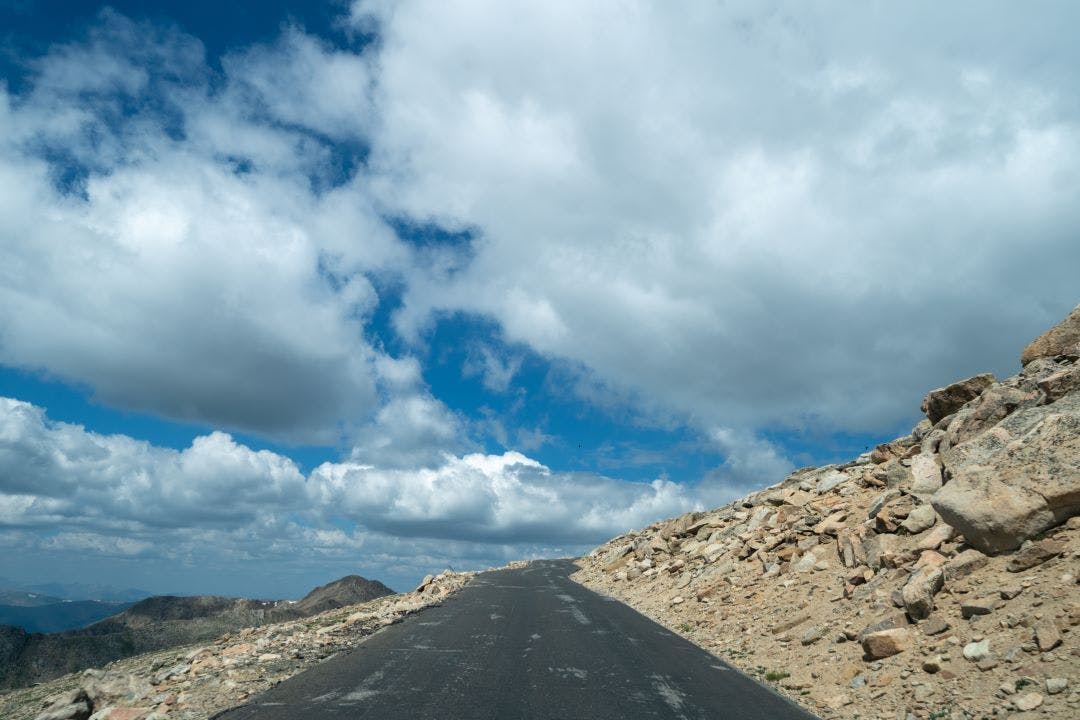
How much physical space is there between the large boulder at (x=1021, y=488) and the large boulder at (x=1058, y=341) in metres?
5.51

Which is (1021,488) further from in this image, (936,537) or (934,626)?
(934,626)

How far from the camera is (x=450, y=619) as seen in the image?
1991 centimetres

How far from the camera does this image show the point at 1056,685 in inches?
323

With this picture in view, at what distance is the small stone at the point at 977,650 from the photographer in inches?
385

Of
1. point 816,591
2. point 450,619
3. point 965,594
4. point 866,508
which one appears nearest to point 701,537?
point 866,508

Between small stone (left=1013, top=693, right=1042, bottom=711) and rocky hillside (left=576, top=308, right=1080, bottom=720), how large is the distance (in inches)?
1.0

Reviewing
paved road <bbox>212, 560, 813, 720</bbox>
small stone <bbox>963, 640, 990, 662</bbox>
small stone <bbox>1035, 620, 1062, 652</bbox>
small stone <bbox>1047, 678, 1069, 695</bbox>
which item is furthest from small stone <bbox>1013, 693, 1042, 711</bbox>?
paved road <bbox>212, 560, 813, 720</bbox>

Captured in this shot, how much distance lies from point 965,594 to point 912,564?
10.3ft

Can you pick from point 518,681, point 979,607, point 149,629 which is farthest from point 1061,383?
point 149,629

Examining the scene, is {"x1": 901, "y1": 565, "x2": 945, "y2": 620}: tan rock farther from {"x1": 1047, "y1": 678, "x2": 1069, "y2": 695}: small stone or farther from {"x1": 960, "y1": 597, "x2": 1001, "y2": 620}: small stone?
{"x1": 1047, "y1": 678, "x2": 1069, "y2": 695}: small stone

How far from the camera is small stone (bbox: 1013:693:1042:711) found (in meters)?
8.06

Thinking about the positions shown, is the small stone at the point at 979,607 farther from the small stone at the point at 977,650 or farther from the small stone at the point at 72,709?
the small stone at the point at 72,709

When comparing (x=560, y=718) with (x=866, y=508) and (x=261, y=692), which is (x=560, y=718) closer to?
(x=261, y=692)

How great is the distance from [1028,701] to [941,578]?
464cm
